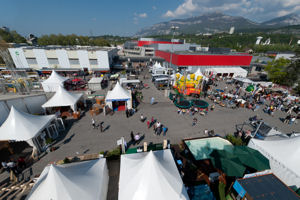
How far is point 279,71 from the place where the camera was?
25.8 m

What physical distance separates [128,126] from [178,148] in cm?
565

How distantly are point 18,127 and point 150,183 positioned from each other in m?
10.9

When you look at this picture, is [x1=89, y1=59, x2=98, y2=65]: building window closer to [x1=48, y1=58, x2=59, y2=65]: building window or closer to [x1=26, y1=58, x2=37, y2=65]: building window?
[x1=48, y1=58, x2=59, y2=65]: building window

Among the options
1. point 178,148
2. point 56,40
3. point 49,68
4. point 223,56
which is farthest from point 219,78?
point 56,40

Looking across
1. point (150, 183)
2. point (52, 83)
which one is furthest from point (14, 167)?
point (52, 83)

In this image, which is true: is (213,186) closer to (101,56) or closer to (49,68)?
(101,56)

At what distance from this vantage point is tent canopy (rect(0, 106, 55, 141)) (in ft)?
28.9

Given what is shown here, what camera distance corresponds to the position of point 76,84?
24.3 meters

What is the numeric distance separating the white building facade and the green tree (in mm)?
39702

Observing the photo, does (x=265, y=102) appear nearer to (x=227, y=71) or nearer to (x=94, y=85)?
(x=227, y=71)

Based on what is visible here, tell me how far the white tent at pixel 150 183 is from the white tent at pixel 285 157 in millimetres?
7164

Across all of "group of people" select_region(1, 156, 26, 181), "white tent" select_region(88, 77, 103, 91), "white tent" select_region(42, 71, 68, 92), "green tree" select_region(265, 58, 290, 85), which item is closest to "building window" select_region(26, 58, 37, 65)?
"white tent" select_region(42, 71, 68, 92)

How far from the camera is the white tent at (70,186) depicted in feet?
16.7

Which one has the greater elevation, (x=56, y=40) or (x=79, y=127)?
(x=56, y=40)
